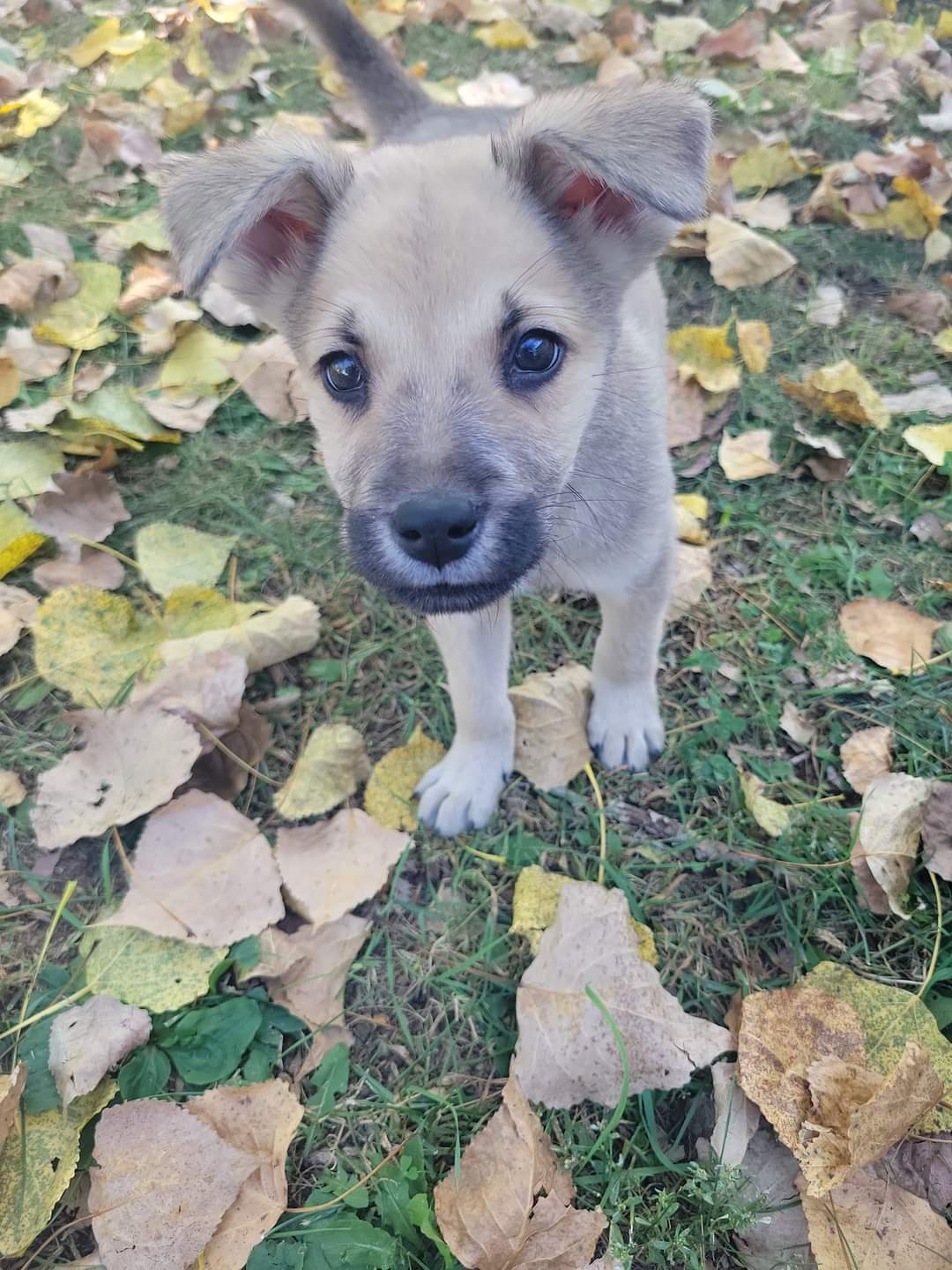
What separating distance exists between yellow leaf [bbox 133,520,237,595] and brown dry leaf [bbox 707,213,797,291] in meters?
2.61

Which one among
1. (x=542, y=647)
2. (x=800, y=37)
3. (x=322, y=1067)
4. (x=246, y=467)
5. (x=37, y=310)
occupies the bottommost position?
(x=322, y=1067)

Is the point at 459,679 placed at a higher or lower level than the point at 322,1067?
higher

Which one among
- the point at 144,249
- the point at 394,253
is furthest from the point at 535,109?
the point at 144,249

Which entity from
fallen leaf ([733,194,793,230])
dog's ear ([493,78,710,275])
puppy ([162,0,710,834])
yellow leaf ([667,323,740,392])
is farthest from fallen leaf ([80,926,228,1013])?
fallen leaf ([733,194,793,230])

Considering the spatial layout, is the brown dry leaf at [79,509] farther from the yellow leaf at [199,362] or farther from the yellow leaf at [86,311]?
the yellow leaf at [86,311]

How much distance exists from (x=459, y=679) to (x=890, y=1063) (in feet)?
4.65

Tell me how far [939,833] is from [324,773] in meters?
1.77

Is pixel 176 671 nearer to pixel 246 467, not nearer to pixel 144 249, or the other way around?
pixel 246 467

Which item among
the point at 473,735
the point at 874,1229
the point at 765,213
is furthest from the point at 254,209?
the point at 765,213

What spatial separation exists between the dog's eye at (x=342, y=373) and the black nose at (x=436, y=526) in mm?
500

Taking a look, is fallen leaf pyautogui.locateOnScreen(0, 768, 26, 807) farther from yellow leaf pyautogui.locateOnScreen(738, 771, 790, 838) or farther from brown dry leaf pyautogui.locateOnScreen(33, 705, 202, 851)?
yellow leaf pyautogui.locateOnScreen(738, 771, 790, 838)

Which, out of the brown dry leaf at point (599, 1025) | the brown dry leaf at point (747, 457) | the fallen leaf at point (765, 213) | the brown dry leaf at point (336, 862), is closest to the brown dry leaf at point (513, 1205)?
the brown dry leaf at point (599, 1025)

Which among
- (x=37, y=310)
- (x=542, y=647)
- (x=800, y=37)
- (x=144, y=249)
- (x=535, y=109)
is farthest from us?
(x=800, y=37)

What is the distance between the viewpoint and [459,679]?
2457 mm
